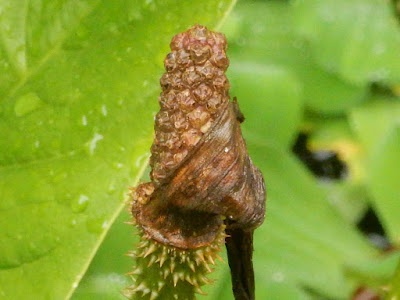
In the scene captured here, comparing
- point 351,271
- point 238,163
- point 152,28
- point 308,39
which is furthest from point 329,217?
point 238,163

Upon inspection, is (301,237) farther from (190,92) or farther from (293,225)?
(190,92)

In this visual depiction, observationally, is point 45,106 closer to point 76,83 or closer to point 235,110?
point 76,83

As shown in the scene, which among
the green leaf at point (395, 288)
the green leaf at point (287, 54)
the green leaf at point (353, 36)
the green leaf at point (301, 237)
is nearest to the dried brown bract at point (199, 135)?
the green leaf at point (395, 288)

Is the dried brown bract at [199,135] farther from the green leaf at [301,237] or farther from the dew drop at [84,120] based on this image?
the green leaf at [301,237]

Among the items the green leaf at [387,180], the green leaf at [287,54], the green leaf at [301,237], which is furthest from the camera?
the green leaf at [287,54]

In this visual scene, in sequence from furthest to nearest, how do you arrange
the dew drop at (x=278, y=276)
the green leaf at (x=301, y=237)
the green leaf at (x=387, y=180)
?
1. the green leaf at (x=387, y=180)
2. the green leaf at (x=301, y=237)
3. the dew drop at (x=278, y=276)

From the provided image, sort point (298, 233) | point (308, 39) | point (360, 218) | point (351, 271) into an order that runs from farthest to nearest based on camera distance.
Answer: point (308, 39) → point (360, 218) → point (298, 233) → point (351, 271)
